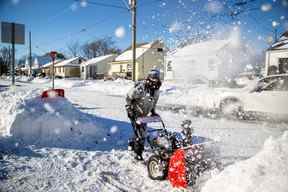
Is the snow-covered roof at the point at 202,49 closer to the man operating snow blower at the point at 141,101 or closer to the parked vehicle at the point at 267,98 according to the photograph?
the parked vehicle at the point at 267,98

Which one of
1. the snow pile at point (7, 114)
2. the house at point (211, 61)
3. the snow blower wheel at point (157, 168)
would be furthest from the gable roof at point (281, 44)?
the snow pile at point (7, 114)

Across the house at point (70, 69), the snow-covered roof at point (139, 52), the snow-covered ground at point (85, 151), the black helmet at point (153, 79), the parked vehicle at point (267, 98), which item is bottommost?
the snow-covered ground at point (85, 151)

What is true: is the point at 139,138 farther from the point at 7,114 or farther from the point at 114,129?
the point at 7,114

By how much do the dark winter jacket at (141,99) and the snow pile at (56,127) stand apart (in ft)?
5.17

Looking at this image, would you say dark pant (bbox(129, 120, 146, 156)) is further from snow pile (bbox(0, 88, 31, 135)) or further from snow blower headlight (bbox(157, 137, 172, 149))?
snow pile (bbox(0, 88, 31, 135))

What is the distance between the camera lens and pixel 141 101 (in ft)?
16.0

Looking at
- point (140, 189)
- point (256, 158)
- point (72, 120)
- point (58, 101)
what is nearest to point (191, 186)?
point (140, 189)

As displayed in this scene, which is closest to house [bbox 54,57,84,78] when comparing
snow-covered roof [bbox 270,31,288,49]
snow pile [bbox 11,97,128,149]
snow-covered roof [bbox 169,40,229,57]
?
snow-covered roof [bbox 169,40,229,57]

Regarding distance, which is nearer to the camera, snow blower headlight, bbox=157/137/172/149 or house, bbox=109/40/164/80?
snow blower headlight, bbox=157/137/172/149

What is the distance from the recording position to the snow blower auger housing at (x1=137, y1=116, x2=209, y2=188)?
3.60m

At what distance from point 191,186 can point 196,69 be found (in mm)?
32044

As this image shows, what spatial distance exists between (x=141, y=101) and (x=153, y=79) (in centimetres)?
49

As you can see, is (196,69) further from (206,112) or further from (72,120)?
(72,120)

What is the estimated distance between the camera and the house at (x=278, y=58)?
22703 mm
